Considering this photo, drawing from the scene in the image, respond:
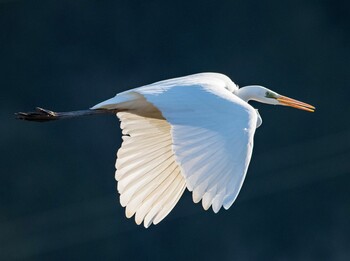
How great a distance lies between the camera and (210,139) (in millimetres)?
4793

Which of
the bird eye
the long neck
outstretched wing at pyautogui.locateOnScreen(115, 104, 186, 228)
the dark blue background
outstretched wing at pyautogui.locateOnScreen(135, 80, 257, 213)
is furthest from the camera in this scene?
the dark blue background

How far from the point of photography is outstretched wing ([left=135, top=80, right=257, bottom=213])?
4637 millimetres

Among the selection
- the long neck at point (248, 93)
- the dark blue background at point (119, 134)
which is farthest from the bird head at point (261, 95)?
the dark blue background at point (119, 134)

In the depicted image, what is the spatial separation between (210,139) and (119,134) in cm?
423

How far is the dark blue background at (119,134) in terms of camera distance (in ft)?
29.0

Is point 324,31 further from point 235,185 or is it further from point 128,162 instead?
point 235,185

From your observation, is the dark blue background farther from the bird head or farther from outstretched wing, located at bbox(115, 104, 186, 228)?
outstretched wing, located at bbox(115, 104, 186, 228)

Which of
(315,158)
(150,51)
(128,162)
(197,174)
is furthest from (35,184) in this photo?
(197,174)

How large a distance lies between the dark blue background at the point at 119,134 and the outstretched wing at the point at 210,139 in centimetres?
357

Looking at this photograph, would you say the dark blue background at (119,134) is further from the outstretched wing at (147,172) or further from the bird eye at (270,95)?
the outstretched wing at (147,172)

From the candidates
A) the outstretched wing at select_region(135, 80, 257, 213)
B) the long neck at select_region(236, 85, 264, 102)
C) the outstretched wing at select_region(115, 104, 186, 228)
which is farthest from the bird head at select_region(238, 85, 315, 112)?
the outstretched wing at select_region(135, 80, 257, 213)

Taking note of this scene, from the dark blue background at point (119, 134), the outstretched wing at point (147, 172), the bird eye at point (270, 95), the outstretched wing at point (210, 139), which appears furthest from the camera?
the dark blue background at point (119, 134)

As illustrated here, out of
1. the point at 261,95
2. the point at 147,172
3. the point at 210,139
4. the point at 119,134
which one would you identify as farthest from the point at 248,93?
the point at 119,134

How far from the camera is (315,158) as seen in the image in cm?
946
